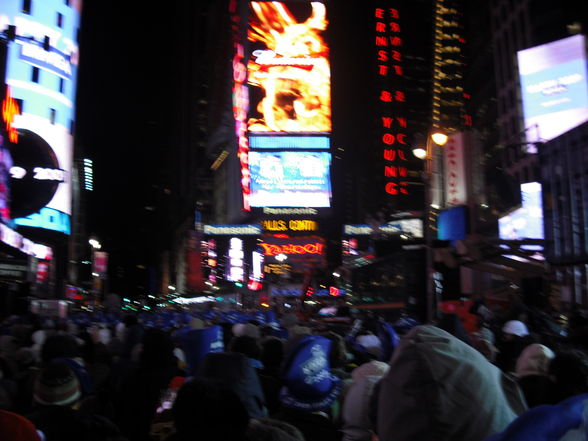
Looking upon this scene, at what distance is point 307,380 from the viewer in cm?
415

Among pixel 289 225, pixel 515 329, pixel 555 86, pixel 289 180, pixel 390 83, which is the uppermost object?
pixel 390 83

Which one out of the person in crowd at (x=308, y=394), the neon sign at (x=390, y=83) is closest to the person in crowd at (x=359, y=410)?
the person in crowd at (x=308, y=394)

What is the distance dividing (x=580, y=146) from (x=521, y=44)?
34667mm

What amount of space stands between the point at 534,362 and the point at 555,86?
36928mm

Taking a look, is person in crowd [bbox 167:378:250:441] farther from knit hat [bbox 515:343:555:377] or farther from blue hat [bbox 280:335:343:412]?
knit hat [bbox 515:343:555:377]

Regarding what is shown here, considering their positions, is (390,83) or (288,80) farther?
(390,83)

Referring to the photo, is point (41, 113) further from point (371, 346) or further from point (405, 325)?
point (371, 346)

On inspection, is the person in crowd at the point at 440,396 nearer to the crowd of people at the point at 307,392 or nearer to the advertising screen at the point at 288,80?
the crowd of people at the point at 307,392

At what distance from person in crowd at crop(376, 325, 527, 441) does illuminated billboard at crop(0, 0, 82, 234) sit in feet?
160

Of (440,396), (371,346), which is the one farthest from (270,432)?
(371,346)

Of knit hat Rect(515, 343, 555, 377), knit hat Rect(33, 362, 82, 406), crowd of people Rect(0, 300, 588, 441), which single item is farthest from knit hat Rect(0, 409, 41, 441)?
knit hat Rect(515, 343, 555, 377)

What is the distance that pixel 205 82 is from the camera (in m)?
126

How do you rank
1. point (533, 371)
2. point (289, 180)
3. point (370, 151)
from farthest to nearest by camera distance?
point (370, 151), point (289, 180), point (533, 371)

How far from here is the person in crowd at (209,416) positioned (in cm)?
234
